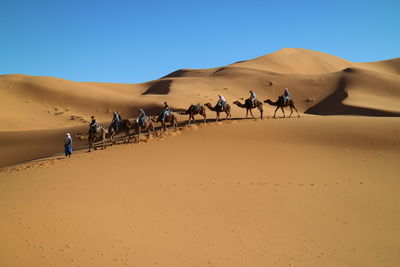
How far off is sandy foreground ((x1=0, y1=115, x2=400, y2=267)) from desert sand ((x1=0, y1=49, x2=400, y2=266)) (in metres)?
0.04

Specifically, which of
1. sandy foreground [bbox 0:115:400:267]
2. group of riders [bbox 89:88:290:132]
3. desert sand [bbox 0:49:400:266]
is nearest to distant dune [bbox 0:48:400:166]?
group of riders [bbox 89:88:290:132]

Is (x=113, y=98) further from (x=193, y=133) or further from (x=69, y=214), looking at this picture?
Result: (x=69, y=214)

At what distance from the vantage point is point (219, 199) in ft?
34.4

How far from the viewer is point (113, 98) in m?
47.8

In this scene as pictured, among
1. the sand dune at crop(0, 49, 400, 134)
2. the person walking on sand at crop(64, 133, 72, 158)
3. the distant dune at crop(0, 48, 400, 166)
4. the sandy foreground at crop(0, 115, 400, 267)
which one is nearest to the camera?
the sandy foreground at crop(0, 115, 400, 267)

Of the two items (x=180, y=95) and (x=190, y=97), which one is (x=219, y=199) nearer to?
(x=190, y=97)

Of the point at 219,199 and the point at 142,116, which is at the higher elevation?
the point at 142,116

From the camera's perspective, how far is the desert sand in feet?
23.7

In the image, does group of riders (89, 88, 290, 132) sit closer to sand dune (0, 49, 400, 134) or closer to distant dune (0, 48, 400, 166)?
distant dune (0, 48, 400, 166)

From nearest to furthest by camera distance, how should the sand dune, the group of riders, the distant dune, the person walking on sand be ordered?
the person walking on sand → the group of riders → the distant dune → the sand dune

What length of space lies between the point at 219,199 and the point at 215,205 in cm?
52

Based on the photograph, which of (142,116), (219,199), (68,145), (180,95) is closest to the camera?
(219,199)

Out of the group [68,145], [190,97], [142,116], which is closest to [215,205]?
[68,145]

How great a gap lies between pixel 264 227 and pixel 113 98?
42.0 metres
